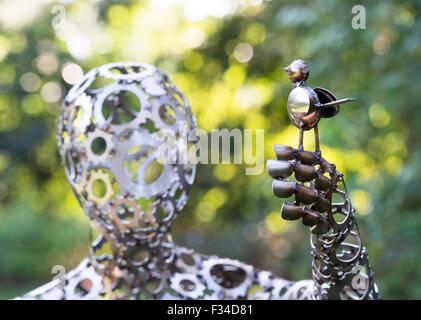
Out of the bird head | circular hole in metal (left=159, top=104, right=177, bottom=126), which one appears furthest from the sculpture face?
the bird head

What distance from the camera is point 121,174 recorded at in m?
1.92

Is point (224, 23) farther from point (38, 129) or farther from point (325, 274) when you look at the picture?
point (325, 274)

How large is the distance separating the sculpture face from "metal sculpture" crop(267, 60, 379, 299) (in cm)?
73

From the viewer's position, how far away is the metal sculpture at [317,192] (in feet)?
4.05

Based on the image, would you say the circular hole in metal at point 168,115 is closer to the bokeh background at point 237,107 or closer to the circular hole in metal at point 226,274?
the circular hole in metal at point 226,274

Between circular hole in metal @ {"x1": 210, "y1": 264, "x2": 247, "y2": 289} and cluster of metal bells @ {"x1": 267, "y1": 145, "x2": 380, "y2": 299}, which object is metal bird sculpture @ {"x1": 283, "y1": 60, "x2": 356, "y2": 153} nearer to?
cluster of metal bells @ {"x1": 267, "y1": 145, "x2": 380, "y2": 299}

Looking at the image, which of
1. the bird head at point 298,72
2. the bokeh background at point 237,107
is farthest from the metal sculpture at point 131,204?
the bokeh background at point 237,107

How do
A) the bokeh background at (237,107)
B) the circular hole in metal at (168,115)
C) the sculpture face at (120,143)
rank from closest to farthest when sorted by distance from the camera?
the sculpture face at (120,143) < the circular hole in metal at (168,115) < the bokeh background at (237,107)

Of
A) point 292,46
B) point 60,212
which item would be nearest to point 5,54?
point 60,212

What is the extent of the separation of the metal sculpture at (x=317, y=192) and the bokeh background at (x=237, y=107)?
1908 millimetres

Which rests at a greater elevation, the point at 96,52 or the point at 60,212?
the point at 96,52

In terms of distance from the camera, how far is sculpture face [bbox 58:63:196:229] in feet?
6.16

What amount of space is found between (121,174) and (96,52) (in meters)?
6.83

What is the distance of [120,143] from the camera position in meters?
1.99
